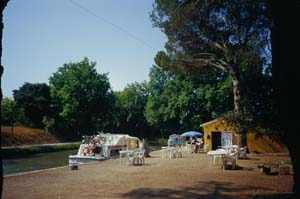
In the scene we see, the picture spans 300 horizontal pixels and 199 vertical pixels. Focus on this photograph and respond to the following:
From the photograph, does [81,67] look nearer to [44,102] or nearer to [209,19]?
[44,102]

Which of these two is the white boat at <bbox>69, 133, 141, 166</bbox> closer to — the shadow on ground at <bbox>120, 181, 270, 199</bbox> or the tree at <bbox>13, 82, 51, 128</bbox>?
the shadow on ground at <bbox>120, 181, 270, 199</bbox>

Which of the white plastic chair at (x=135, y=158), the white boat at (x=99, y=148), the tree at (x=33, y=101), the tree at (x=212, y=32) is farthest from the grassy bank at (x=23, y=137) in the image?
the tree at (x=212, y=32)

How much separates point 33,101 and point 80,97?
809 centimetres

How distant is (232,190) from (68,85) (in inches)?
1830

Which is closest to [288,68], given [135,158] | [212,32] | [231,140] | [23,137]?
[135,158]

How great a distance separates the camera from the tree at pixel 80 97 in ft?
159

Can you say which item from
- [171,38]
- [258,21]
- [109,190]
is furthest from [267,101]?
[171,38]

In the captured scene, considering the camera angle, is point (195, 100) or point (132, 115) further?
point (132, 115)

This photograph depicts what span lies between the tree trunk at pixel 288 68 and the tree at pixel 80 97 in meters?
45.4

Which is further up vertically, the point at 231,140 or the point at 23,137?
the point at 231,140

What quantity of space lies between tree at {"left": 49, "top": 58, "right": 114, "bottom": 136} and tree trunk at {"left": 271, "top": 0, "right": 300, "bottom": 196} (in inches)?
1787

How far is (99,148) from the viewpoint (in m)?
22.0

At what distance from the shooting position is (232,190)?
27.7 ft

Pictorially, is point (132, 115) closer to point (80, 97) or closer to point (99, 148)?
point (80, 97)
